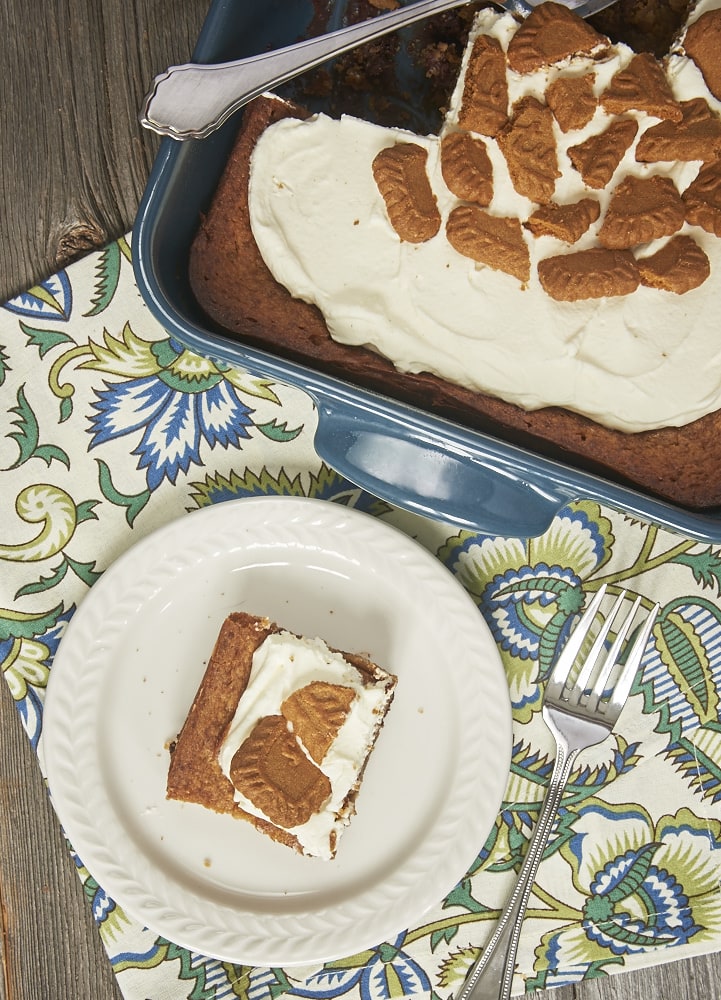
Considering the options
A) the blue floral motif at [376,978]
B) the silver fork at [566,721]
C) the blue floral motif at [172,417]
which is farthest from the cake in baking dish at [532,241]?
the blue floral motif at [376,978]

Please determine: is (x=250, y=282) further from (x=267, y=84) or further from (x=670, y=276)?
(x=670, y=276)

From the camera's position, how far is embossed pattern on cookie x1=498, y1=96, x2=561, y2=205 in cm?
137

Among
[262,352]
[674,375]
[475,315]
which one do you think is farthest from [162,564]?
[674,375]

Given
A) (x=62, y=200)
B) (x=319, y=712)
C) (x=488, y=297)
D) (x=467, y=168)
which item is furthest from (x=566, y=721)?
(x=62, y=200)

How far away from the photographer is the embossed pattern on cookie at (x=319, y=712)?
1500 millimetres

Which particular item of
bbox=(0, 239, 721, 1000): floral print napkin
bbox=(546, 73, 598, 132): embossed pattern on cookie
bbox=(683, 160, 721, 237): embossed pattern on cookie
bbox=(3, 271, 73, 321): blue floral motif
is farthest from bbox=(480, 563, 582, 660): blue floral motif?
bbox=(3, 271, 73, 321): blue floral motif

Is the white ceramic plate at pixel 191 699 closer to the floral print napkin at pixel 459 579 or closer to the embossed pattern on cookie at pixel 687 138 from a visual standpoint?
the floral print napkin at pixel 459 579

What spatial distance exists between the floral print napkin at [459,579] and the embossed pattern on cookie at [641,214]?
1.82ft

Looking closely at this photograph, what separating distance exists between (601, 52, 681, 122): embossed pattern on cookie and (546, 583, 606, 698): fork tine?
893 mm

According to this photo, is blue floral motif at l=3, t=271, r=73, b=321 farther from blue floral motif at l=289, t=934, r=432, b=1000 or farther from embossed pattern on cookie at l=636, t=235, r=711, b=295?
blue floral motif at l=289, t=934, r=432, b=1000

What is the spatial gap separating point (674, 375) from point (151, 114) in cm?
99

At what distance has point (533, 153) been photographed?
137 centimetres

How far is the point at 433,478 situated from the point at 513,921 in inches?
36.8

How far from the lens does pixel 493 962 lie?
5.29ft
